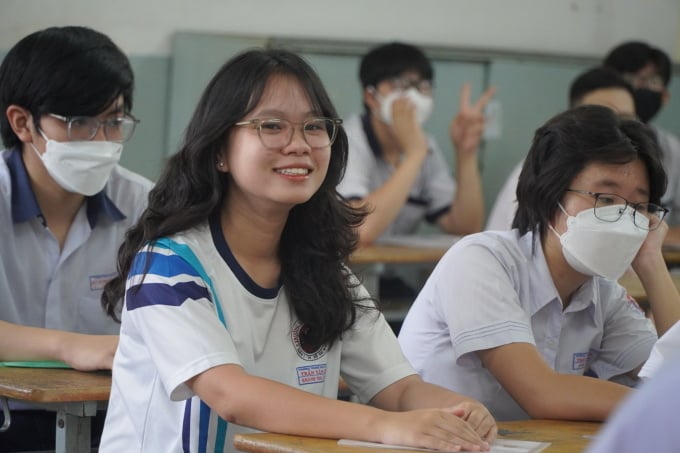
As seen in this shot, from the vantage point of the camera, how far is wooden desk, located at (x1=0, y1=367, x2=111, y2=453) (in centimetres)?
184

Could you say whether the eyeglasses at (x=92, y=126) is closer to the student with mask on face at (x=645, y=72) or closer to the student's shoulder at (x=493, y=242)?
the student's shoulder at (x=493, y=242)

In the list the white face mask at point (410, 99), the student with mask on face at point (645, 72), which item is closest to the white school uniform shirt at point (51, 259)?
the white face mask at point (410, 99)

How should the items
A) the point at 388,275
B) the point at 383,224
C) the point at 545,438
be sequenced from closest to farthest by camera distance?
the point at 545,438
the point at 383,224
the point at 388,275

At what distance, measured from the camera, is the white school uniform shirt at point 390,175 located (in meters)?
4.39

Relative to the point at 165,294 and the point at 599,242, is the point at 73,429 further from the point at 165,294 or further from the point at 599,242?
the point at 599,242

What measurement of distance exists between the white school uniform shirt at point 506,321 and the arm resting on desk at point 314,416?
447 millimetres

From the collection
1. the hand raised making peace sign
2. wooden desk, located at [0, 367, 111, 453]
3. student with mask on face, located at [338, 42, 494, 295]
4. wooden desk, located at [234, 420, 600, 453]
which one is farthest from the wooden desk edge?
the hand raised making peace sign

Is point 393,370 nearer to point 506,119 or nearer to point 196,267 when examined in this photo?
point 196,267

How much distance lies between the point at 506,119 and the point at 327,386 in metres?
3.90

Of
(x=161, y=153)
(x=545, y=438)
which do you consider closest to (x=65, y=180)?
(x=545, y=438)

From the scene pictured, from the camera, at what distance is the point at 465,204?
475 cm

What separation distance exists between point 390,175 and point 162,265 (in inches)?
114

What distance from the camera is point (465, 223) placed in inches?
188

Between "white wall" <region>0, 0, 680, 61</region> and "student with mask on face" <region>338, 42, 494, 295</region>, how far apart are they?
0.59 metres
